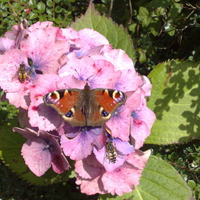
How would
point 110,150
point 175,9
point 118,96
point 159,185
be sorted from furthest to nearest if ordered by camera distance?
point 175,9
point 159,185
point 110,150
point 118,96

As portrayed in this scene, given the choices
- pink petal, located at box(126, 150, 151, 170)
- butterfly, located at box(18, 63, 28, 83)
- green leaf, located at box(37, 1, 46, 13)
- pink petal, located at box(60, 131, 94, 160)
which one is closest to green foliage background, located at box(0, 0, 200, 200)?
green leaf, located at box(37, 1, 46, 13)

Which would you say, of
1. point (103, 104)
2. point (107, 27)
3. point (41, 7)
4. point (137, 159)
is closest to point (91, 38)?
point (107, 27)

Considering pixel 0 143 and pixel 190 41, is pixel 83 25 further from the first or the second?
pixel 190 41

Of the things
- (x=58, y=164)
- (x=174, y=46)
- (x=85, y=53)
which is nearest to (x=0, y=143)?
(x=58, y=164)

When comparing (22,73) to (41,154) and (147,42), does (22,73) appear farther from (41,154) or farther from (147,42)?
(147,42)

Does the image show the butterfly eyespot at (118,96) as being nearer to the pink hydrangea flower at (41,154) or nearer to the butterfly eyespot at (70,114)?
the butterfly eyespot at (70,114)

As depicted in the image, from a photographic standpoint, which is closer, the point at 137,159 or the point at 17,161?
the point at 137,159
